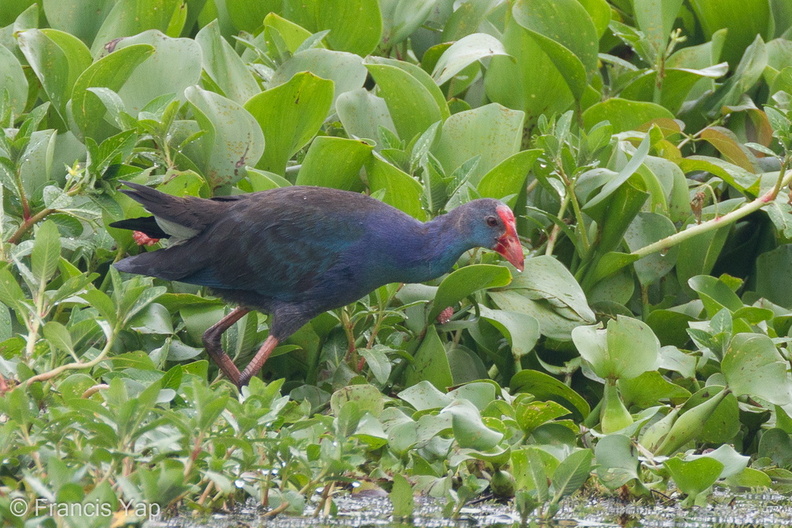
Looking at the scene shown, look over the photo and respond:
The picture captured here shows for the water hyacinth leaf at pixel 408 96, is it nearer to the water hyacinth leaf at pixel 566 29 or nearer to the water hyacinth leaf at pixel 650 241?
the water hyacinth leaf at pixel 566 29

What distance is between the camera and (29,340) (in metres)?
2.60

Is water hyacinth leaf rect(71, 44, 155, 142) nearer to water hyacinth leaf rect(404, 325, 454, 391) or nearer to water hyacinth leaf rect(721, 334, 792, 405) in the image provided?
water hyacinth leaf rect(404, 325, 454, 391)

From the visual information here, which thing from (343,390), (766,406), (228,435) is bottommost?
(766,406)

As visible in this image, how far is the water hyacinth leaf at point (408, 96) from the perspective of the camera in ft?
12.0

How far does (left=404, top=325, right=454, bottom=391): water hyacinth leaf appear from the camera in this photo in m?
3.42

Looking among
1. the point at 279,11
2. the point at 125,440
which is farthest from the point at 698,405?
the point at 279,11

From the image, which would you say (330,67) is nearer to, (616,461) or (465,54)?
(465,54)

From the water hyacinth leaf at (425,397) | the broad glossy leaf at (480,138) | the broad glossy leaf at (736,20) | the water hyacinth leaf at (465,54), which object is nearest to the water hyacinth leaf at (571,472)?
the water hyacinth leaf at (425,397)

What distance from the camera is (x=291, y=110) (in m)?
3.54

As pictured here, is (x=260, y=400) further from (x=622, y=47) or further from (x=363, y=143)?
(x=622, y=47)

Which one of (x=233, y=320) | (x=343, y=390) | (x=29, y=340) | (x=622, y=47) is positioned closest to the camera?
(x=29, y=340)

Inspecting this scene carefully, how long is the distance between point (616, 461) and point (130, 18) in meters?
2.49

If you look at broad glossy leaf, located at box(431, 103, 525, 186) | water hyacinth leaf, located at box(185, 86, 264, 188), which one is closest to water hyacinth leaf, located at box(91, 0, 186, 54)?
water hyacinth leaf, located at box(185, 86, 264, 188)

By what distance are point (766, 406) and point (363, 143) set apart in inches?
59.5
